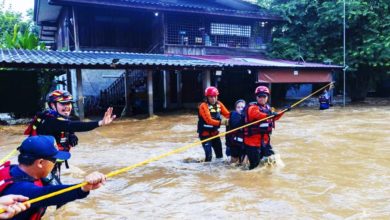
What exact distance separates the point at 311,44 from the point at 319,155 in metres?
14.5

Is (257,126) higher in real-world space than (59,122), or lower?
lower

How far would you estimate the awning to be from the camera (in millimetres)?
16516

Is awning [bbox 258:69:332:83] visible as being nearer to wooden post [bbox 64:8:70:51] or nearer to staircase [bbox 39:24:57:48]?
wooden post [bbox 64:8:70:51]

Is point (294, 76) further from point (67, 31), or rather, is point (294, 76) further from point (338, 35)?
point (67, 31)

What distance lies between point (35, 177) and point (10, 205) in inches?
13.3

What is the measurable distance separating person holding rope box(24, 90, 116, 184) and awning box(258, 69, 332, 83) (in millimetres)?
12987

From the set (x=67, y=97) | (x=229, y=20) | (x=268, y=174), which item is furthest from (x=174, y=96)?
(x=67, y=97)

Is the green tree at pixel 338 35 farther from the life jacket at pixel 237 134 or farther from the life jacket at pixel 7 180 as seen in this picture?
the life jacket at pixel 7 180

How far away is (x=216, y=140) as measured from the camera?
7035mm

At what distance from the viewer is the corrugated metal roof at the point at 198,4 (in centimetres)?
1672

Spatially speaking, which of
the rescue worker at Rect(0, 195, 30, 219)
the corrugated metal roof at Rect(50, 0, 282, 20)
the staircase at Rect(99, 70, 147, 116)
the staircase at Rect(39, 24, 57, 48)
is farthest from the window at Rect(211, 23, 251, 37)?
the rescue worker at Rect(0, 195, 30, 219)

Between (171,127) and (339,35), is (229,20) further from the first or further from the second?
(171,127)

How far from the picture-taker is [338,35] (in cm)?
1962

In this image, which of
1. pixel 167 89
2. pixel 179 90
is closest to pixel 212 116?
pixel 167 89
